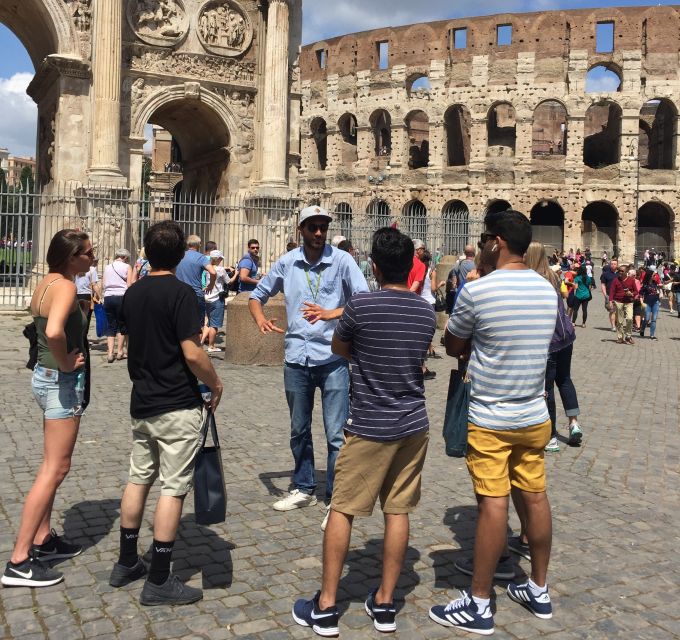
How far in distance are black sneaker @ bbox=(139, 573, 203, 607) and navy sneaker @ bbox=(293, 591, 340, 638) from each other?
526 millimetres

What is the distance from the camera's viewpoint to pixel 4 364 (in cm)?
1002

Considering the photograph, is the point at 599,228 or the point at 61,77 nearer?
the point at 61,77

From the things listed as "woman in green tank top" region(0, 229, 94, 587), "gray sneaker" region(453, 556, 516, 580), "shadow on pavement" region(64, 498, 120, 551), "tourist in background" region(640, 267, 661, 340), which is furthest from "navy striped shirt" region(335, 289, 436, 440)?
"tourist in background" region(640, 267, 661, 340)

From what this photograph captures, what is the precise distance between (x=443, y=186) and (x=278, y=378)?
35046 mm

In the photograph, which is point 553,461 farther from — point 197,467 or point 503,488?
point 197,467

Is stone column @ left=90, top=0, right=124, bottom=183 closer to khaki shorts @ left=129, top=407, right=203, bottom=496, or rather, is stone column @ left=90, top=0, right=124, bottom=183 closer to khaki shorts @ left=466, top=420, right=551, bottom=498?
khaki shorts @ left=129, top=407, right=203, bottom=496

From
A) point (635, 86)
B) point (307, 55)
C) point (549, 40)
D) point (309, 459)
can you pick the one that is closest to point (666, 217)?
point (635, 86)

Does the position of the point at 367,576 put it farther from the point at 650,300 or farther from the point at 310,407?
the point at 650,300

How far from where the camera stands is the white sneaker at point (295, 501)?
4.85m

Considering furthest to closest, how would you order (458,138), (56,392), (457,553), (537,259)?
1. (458,138)
2. (537,259)
3. (457,553)
4. (56,392)

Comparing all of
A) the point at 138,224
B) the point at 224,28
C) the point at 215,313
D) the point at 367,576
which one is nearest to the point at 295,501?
the point at 367,576

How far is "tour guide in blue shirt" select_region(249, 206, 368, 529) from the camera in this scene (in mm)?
4688

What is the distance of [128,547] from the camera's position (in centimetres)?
368

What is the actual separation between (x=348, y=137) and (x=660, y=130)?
Result: 18621 mm
